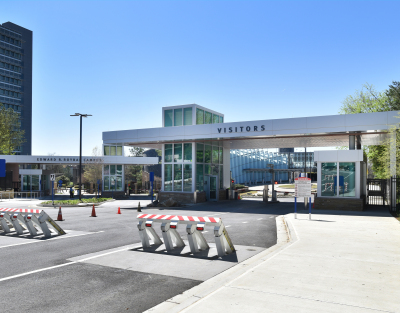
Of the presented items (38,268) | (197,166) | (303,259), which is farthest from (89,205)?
(303,259)

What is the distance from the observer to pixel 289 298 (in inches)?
230

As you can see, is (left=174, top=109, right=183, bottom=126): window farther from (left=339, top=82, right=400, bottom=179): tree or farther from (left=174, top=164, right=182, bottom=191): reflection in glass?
(left=339, top=82, right=400, bottom=179): tree

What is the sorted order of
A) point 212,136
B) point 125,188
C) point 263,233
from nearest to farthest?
point 263,233, point 212,136, point 125,188

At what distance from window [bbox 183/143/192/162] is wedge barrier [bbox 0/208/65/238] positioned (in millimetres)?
16577

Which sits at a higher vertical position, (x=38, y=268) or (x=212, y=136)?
(x=212, y=136)

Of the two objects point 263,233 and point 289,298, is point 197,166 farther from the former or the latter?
point 289,298

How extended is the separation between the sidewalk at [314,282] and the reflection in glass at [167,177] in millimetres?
19572

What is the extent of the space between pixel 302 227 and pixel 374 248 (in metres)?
4.23

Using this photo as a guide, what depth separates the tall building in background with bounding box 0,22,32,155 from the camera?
103375mm

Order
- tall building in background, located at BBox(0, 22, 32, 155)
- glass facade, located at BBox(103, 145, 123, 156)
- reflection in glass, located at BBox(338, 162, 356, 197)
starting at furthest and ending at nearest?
tall building in background, located at BBox(0, 22, 32, 155), glass facade, located at BBox(103, 145, 123, 156), reflection in glass, located at BBox(338, 162, 356, 197)

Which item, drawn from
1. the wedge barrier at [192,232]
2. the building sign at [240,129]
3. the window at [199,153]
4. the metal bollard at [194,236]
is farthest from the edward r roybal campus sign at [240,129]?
the metal bollard at [194,236]

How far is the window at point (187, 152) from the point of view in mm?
29308

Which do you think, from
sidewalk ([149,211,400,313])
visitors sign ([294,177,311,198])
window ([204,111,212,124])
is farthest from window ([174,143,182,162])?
sidewalk ([149,211,400,313])

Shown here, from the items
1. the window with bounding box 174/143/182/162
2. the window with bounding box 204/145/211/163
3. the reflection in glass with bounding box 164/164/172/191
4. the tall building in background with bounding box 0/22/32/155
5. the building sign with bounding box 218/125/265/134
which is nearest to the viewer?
the building sign with bounding box 218/125/265/134
